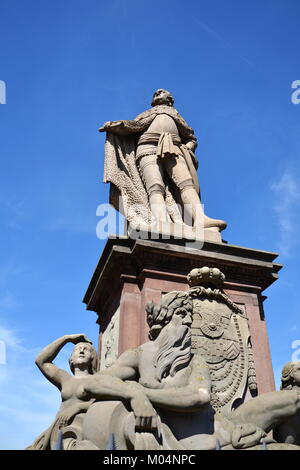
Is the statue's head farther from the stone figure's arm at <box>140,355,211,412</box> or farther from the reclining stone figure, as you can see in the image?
the stone figure's arm at <box>140,355,211,412</box>

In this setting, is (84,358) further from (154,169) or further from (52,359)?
(154,169)

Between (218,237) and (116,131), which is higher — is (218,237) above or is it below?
below

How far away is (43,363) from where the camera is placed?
525 centimetres

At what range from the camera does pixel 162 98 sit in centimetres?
949

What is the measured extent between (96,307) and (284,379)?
3.43 meters

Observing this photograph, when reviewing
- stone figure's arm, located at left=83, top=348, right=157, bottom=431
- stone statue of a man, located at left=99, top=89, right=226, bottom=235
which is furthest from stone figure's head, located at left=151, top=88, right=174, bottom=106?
stone figure's arm, located at left=83, top=348, right=157, bottom=431

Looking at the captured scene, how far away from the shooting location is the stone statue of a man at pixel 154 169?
771cm

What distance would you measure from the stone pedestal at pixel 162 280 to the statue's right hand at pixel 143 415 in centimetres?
194

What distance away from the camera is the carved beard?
4086 millimetres

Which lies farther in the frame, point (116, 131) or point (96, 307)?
point (116, 131)

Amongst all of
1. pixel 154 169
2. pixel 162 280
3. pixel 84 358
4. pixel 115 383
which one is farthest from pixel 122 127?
pixel 115 383

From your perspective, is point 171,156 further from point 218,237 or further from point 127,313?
point 127,313
